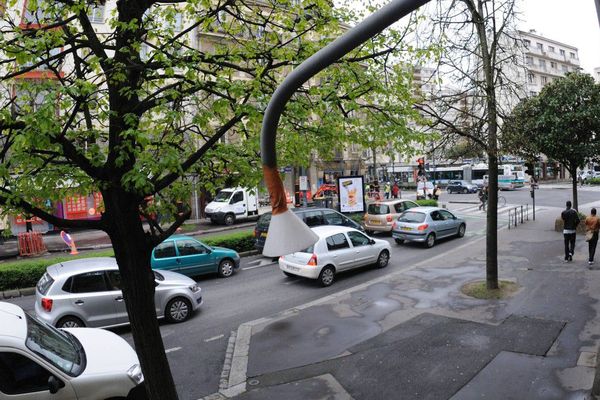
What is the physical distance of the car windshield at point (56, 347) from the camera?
519 cm

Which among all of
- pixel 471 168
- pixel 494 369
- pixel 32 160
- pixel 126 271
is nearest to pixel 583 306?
pixel 494 369

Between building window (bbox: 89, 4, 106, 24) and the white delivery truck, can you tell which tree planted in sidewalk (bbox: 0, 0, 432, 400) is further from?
the white delivery truck

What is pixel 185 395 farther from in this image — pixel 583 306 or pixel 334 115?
pixel 583 306

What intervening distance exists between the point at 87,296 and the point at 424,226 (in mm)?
12492

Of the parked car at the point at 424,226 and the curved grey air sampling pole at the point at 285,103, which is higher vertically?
the curved grey air sampling pole at the point at 285,103

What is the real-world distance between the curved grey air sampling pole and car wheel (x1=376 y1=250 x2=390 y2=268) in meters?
11.9

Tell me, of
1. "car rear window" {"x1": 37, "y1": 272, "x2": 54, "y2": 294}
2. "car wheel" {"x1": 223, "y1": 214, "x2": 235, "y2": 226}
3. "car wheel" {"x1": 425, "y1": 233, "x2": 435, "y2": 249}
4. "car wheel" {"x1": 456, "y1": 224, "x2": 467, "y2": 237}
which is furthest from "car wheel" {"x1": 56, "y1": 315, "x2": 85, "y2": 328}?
"car wheel" {"x1": 223, "y1": 214, "x2": 235, "y2": 226}

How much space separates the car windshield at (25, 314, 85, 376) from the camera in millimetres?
5187

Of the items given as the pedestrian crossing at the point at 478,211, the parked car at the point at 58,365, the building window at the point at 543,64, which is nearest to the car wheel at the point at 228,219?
the pedestrian crossing at the point at 478,211

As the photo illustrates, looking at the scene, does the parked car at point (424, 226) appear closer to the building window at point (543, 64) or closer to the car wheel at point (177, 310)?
the car wheel at point (177, 310)

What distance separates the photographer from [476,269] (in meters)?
13.4

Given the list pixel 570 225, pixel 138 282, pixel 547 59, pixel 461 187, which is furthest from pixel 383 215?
pixel 547 59

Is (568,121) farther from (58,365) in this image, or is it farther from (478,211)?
(58,365)

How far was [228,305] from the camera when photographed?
435 inches
